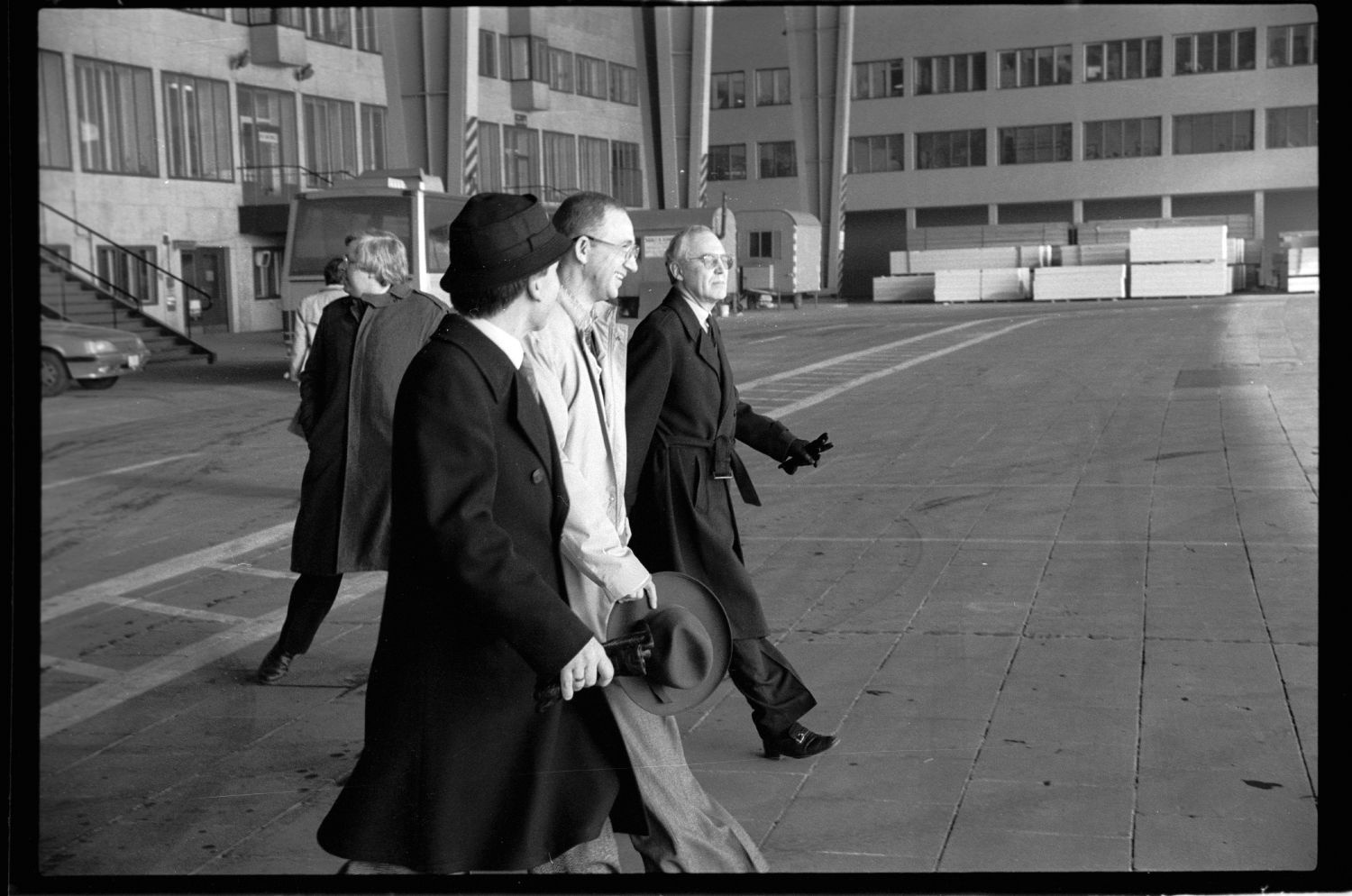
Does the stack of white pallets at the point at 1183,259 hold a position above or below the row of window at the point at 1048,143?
below

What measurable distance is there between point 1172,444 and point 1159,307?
496mm

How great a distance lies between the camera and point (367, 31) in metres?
3.76

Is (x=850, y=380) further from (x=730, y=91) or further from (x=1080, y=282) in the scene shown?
(x=730, y=91)

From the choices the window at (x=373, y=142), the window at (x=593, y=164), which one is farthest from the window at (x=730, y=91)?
the window at (x=373, y=142)

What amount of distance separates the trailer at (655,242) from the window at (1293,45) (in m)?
1.38

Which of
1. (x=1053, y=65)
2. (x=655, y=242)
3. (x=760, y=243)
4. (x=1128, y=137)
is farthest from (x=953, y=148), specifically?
(x=655, y=242)

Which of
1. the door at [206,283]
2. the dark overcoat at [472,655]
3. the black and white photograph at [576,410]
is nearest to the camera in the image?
the dark overcoat at [472,655]

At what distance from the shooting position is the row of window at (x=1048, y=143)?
12.2 feet

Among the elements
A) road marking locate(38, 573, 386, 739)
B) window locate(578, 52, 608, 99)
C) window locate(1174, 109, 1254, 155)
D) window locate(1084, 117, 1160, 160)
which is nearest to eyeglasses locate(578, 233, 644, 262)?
window locate(578, 52, 608, 99)

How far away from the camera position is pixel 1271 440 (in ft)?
18.0

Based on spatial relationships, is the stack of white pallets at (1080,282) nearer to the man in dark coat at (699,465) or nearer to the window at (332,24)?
the man in dark coat at (699,465)

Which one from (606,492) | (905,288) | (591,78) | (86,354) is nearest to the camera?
(606,492)

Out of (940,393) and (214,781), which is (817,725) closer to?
(940,393)

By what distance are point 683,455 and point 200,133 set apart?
1.50 meters
